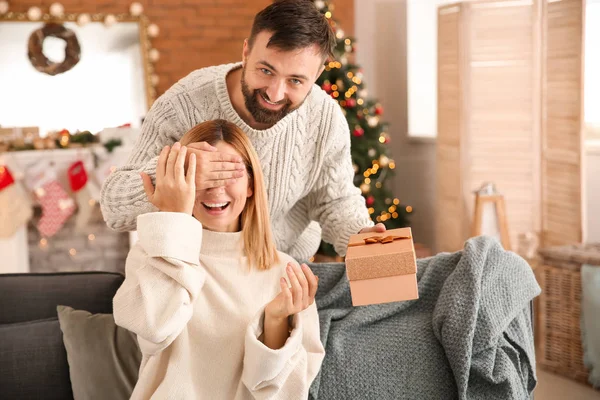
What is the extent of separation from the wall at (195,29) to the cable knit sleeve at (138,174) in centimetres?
364

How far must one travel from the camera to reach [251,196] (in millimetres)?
1815

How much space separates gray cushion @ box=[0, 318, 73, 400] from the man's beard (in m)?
0.86

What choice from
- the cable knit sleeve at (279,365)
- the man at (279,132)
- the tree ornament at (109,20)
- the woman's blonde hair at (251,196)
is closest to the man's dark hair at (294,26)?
the man at (279,132)

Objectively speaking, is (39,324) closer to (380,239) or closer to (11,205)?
(380,239)

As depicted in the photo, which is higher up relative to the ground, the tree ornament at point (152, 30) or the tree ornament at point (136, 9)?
the tree ornament at point (136, 9)

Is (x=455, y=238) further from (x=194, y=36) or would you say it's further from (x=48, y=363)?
(x=48, y=363)

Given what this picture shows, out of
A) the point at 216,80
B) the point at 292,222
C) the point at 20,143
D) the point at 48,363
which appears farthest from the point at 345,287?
the point at 20,143

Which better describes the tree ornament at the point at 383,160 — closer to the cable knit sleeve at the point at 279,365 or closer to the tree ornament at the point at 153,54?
the tree ornament at the point at 153,54

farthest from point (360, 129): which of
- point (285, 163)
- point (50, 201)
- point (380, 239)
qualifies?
point (380, 239)

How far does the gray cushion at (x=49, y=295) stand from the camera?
2232 mm

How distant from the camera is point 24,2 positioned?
17.0 feet

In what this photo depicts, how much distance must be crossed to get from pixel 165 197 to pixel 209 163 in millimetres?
117

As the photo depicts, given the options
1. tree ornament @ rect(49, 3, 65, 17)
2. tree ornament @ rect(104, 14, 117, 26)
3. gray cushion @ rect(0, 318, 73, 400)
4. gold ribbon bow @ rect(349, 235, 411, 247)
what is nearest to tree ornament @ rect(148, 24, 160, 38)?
tree ornament @ rect(104, 14, 117, 26)

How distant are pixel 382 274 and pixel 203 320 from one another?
421mm
